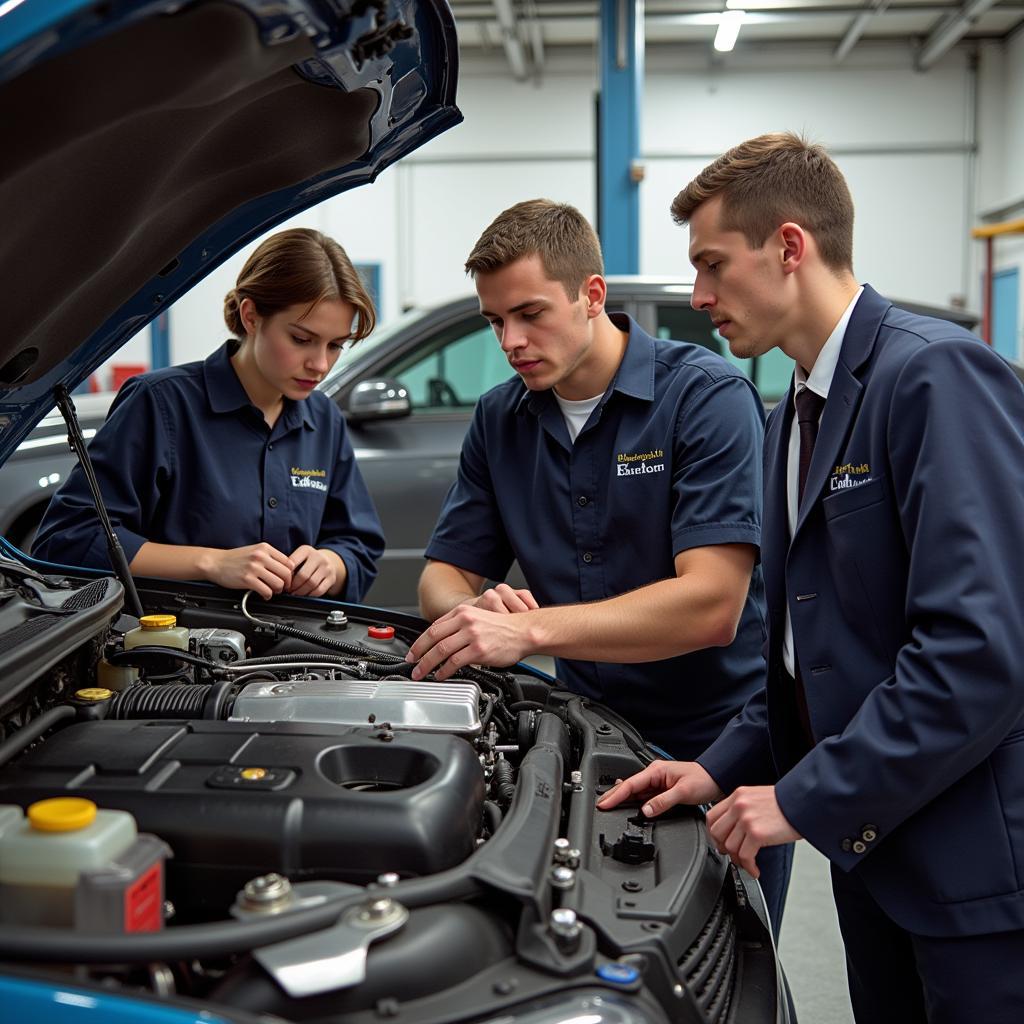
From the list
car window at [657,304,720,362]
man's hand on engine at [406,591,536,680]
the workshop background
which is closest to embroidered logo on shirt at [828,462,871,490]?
man's hand on engine at [406,591,536,680]

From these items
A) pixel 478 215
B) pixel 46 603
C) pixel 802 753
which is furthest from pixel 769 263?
pixel 478 215

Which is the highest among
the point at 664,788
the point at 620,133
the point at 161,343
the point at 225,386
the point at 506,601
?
the point at 620,133

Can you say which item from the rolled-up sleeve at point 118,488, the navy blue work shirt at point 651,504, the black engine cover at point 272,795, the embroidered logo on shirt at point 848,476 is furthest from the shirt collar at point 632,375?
the black engine cover at point 272,795

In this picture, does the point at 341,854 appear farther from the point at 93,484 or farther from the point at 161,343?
the point at 161,343

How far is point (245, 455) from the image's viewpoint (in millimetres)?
2395

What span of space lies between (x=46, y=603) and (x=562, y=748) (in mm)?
815

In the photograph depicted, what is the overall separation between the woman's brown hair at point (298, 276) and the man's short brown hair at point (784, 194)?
38.3 inches

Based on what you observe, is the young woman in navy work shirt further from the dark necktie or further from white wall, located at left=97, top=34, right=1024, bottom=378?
white wall, located at left=97, top=34, right=1024, bottom=378

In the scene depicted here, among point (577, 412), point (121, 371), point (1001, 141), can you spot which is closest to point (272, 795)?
point (577, 412)

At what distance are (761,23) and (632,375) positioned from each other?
965 cm

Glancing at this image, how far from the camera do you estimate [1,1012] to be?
82cm

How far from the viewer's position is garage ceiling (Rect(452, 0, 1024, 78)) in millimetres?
9805

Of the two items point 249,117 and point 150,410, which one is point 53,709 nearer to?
point 249,117

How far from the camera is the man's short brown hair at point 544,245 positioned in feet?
6.48
